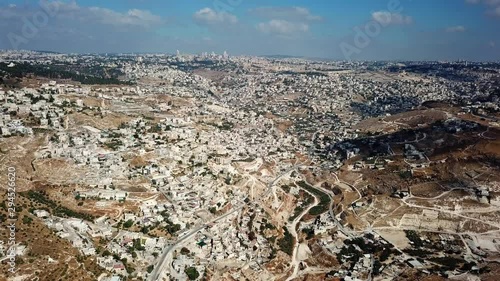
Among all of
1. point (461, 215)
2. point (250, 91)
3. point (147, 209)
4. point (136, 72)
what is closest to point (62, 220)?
point (147, 209)

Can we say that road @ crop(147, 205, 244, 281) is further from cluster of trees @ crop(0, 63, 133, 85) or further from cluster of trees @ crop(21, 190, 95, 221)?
cluster of trees @ crop(0, 63, 133, 85)

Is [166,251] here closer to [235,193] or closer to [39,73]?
[235,193]

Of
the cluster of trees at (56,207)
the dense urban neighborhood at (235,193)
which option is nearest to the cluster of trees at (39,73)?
the dense urban neighborhood at (235,193)

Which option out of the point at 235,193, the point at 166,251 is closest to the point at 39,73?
the point at 235,193

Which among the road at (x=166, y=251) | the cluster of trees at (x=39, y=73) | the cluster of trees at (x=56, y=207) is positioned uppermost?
the cluster of trees at (x=39, y=73)

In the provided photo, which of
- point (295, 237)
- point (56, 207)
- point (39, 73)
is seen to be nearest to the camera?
point (56, 207)

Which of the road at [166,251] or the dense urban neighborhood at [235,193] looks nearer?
the road at [166,251]

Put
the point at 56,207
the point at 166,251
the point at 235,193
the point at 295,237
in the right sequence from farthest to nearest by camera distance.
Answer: the point at 235,193, the point at 295,237, the point at 56,207, the point at 166,251

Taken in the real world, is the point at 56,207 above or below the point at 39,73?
below

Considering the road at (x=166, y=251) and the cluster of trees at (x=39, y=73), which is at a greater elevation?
the cluster of trees at (x=39, y=73)

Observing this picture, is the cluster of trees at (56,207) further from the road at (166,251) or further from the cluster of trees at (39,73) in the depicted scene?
the cluster of trees at (39,73)

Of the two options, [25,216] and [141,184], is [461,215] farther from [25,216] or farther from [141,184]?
[25,216]
